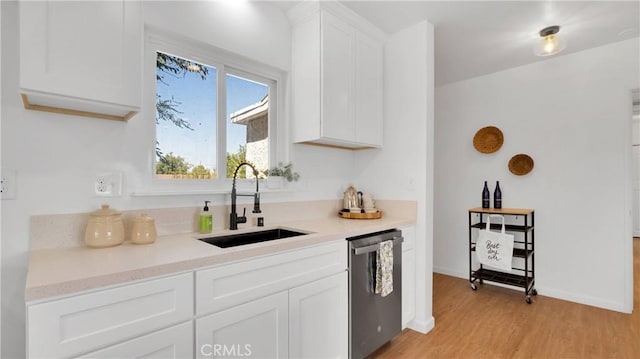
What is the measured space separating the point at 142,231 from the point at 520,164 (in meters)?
3.59

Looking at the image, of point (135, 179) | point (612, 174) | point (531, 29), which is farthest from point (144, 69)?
point (612, 174)

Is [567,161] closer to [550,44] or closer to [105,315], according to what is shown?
[550,44]

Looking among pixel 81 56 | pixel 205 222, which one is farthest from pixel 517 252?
pixel 81 56

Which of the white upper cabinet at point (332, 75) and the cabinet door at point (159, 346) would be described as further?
the white upper cabinet at point (332, 75)

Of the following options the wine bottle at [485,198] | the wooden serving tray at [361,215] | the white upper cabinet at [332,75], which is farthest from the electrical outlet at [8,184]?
the wine bottle at [485,198]

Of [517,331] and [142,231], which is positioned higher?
[142,231]

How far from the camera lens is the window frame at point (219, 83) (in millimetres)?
1731

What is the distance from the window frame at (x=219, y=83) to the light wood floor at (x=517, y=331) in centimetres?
164

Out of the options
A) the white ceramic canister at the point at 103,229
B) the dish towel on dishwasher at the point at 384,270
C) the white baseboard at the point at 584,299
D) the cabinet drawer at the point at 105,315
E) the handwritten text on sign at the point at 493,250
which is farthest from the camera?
the handwritten text on sign at the point at 493,250

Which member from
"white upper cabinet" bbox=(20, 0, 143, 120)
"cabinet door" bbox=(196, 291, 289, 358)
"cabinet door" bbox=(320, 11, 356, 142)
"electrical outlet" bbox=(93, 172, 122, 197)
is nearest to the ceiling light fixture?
"cabinet door" bbox=(320, 11, 356, 142)

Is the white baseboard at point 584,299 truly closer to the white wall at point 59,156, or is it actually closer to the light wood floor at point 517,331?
the light wood floor at point 517,331

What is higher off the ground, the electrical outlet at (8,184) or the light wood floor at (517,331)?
the electrical outlet at (8,184)

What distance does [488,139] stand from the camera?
11.8 feet

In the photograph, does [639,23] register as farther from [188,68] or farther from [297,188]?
[188,68]
